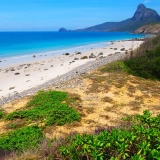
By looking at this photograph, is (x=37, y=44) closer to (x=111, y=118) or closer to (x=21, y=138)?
(x=111, y=118)

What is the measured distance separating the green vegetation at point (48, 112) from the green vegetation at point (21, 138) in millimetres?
793

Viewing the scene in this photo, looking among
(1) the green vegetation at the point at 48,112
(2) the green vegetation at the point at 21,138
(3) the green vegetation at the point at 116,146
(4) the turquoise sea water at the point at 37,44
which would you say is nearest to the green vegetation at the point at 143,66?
(1) the green vegetation at the point at 48,112

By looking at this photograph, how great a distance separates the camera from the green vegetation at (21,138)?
6537mm

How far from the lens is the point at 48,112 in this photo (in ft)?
28.8

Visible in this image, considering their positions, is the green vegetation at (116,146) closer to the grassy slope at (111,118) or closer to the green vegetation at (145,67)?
the grassy slope at (111,118)

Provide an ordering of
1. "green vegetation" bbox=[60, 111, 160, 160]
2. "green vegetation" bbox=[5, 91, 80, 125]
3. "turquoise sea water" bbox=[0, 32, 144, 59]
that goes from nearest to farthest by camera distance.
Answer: "green vegetation" bbox=[60, 111, 160, 160] → "green vegetation" bbox=[5, 91, 80, 125] → "turquoise sea water" bbox=[0, 32, 144, 59]

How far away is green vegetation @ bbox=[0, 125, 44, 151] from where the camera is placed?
6537mm

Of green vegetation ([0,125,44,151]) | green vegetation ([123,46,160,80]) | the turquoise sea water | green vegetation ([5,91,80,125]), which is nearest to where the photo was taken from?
green vegetation ([0,125,44,151])

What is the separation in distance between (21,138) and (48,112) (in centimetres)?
190

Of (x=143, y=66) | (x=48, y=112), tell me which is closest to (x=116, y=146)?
(x=48, y=112)

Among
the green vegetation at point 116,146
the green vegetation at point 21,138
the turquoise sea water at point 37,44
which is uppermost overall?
the green vegetation at point 116,146

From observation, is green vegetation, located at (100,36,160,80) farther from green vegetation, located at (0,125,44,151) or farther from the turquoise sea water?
the turquoise sea water

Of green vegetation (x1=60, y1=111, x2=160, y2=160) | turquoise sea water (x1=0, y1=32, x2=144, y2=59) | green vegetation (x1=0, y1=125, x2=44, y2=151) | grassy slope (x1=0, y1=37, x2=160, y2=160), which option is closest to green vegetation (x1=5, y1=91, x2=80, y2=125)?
grassy slope (x1=0, y1=37, x2=160, y2=160)

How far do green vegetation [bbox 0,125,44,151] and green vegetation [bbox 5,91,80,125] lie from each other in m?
0.79
